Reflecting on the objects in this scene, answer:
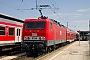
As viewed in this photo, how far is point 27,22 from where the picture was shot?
679 inches

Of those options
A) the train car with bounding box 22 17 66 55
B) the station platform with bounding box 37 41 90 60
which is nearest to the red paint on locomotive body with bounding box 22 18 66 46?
the train car with bounding box 22 17 66 55

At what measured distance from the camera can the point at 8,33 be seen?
18.3 meters

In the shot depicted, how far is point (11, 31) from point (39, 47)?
448 centimetres

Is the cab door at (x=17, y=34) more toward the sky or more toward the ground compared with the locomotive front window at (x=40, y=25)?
more toward the ground

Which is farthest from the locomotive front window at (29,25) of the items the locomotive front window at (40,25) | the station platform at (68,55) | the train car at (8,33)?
the station platform at (68,55)

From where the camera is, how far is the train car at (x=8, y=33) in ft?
56.5

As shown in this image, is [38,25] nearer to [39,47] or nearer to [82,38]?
[39,47]

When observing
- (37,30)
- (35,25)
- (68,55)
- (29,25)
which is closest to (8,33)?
(29,25)

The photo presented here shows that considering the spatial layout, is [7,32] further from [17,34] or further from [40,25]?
[40,25]

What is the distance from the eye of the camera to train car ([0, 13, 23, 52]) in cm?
1723

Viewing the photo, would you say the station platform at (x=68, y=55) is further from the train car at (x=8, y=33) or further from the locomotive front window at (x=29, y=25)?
the train car at (x=8, y=33)

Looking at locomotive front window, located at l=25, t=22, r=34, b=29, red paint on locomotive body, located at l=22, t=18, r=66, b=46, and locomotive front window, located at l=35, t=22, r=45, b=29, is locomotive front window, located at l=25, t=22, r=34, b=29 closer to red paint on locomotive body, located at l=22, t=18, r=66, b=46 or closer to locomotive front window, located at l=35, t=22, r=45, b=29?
red paint on locomotive body, located at l=22, t=18, r=66, b=46

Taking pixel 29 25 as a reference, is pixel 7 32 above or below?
below

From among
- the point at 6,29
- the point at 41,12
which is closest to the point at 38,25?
the point at 6,29
